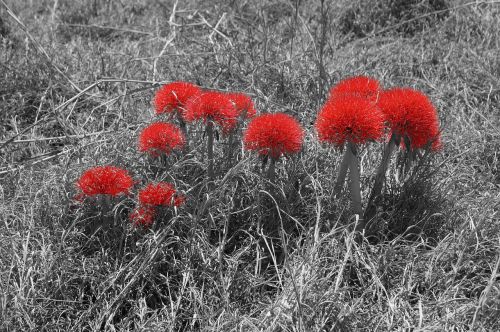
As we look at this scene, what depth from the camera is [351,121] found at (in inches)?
73.6

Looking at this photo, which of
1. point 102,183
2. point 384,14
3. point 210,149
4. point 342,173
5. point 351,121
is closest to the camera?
point 351,121

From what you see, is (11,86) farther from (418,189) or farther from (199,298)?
(418,189)

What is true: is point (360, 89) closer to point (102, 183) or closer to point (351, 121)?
point (351, 121)

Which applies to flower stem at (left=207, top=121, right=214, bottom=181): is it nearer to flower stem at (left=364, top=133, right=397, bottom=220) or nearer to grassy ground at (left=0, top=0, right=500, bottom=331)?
grassy ground at (left=0, top=0, right=500, bottom=331)

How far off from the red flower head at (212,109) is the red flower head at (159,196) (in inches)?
10.5

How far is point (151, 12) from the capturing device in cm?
465

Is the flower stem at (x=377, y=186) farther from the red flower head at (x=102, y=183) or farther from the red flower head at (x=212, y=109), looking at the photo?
the red flower head at (x=102, y=183)

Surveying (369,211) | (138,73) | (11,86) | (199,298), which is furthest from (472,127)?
(11,86)

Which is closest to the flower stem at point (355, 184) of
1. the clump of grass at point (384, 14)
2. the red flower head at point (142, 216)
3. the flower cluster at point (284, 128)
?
the flower cluster at point (284, 128)

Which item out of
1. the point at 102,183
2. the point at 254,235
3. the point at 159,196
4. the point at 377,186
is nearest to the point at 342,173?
the point at 377,186

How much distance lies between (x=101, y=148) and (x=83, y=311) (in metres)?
0.91

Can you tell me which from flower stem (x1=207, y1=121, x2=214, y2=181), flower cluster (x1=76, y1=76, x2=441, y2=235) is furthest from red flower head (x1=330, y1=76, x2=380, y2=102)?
flower stem (x1=207, y1=121, x2=214, y2=181)

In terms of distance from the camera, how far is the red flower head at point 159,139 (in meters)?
2.20

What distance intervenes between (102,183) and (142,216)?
Answer: 192 mm
